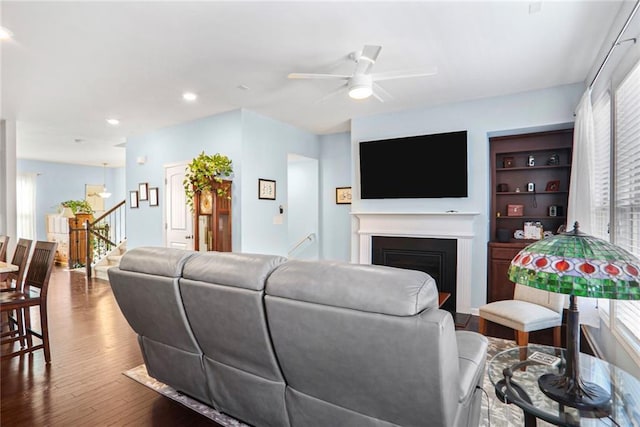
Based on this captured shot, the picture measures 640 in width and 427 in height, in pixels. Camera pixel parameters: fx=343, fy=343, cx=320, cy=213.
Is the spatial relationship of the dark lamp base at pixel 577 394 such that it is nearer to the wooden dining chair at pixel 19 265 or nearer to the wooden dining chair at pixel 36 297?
the wooden dining chair at pixel 36 297

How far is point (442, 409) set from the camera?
126 cm

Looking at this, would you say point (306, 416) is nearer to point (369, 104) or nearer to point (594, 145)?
point (594, 145)

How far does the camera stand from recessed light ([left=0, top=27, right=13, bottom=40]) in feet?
8.77

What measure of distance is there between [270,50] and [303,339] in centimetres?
252

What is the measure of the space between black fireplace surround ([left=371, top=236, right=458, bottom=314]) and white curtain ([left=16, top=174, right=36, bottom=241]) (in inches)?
357

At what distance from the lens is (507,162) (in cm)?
465

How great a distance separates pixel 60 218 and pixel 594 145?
10396 millimetres

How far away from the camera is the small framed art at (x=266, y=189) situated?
5.06 metres

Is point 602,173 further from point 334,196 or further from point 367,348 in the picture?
point 334,196

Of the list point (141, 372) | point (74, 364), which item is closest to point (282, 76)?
point (141, 372)

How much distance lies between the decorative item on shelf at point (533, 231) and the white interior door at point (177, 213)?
188 inches

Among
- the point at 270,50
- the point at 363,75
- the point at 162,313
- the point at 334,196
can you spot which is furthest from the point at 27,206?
the point at 363,75

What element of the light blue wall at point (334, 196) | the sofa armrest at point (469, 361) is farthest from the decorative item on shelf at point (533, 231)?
the sofa armrest at point (469, 361)

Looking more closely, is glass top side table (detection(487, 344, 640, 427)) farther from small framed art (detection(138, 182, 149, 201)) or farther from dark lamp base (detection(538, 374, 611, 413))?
small framed art (detection(138, 182, 149, 201))
